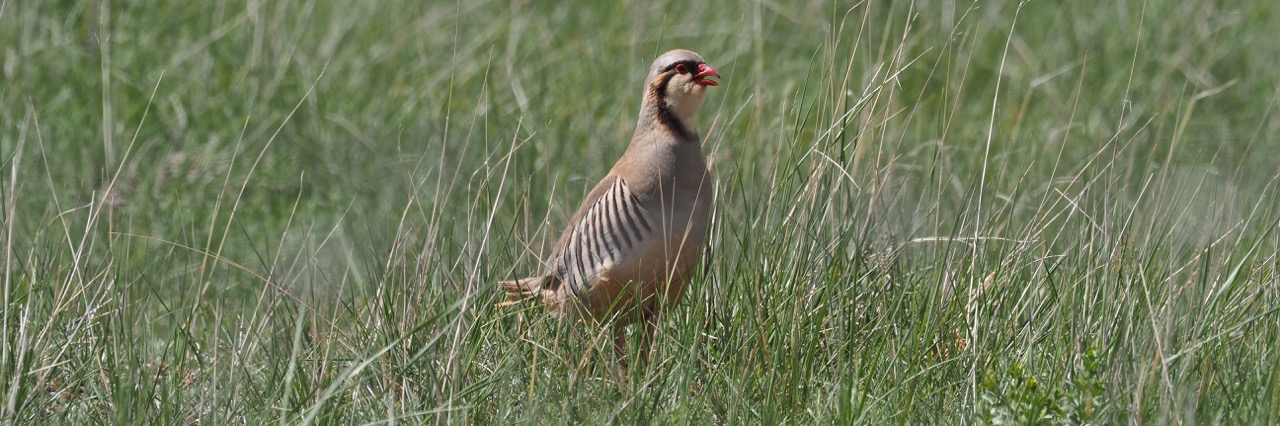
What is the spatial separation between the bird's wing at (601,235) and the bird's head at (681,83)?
9.2 inches

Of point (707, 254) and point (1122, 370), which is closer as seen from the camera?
point (1122, 370)

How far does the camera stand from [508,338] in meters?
3.54

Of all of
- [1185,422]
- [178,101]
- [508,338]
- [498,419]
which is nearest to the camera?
[1185,422]

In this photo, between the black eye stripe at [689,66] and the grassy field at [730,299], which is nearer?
the grassy field at [730,299]

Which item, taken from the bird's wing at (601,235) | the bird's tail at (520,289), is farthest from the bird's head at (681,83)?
the bird's tail at (520,289)

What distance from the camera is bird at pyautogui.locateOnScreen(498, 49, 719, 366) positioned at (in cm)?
390

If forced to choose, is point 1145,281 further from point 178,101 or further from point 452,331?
point 178,101

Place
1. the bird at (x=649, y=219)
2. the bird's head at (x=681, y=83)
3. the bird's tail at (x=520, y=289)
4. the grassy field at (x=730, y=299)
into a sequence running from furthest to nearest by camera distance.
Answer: the bird's head at (x=681, y=83) < the bird at (x=649, y=219) < the bird's tail at (x=520, y=289) < the grassy field at (x=730, y=299)

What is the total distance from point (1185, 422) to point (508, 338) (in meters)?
1.46

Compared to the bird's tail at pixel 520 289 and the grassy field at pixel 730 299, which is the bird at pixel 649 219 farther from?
the grassy field at pixel 730 299

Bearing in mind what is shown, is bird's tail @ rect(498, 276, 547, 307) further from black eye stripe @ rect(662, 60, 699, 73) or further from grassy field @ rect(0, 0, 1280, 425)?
black eye stripe @ rect(662, 60, 699, 73)

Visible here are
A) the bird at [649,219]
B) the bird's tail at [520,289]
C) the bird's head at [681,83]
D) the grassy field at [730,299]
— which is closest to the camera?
the grassy field at [730,299]

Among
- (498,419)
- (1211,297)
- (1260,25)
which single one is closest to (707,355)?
(498,419)

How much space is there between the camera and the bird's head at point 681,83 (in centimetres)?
406
